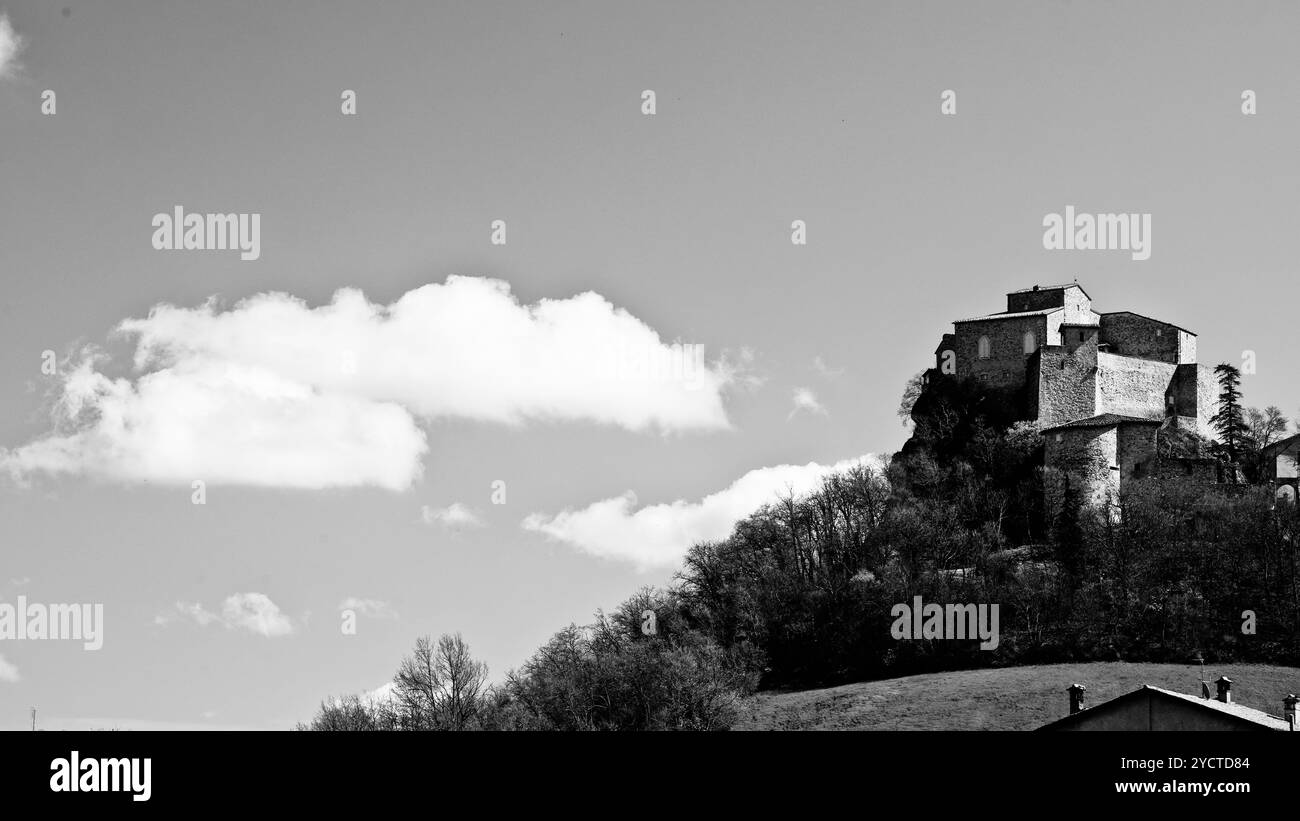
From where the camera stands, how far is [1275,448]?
92.8m

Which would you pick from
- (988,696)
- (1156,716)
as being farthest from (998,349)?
(1156,716)

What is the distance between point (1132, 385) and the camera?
92.4 meters

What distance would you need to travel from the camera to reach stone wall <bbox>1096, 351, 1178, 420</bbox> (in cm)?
9131

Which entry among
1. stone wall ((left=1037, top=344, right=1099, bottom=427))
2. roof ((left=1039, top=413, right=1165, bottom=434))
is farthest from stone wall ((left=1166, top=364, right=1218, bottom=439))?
stone wall ((left=1037, top=344, right=1099, bottom=427))

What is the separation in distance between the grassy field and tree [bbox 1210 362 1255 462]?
66.2 feet

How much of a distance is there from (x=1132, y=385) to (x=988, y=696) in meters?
29.6

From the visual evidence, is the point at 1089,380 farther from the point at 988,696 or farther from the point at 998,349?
the point at 988,696

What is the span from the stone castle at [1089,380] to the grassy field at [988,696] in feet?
51.2

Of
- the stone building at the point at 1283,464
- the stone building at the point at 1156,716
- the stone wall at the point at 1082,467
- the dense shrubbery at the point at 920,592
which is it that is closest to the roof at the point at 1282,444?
the stone building at the point at 1283,464

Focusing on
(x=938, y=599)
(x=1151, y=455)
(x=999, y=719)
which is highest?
(x=1151, y=455)
